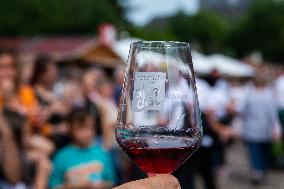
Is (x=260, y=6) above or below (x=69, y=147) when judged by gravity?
above

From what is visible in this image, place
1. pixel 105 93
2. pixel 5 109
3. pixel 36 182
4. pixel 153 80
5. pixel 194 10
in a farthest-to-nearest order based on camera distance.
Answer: pixel 194 10 < pixel 105 93 < pixel 36 182 < pixel 5 109 < pixel 153 80

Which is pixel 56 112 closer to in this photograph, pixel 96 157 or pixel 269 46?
pixel 96 157

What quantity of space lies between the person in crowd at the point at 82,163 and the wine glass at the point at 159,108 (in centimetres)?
267

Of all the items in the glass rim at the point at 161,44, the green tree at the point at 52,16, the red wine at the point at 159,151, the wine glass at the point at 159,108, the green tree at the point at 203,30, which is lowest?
the red wine at the point at 159,151

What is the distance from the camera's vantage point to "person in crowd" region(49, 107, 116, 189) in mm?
4023

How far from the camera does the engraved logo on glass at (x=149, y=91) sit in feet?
4.35

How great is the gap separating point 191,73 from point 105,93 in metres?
4.69

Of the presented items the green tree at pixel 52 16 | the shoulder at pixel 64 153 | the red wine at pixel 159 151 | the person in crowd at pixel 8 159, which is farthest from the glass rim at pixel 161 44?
the green tree at pixel 52 16

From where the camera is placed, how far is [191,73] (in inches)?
53.6

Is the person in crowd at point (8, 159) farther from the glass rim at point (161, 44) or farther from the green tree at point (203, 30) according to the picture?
the green tree at point (203, 30)

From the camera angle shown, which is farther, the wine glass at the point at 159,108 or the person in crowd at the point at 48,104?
the person in crowd at the point at 48,104

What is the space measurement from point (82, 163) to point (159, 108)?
2820mm

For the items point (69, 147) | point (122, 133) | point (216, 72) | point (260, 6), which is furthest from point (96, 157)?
point (260, 6)

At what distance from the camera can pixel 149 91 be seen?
133cm
